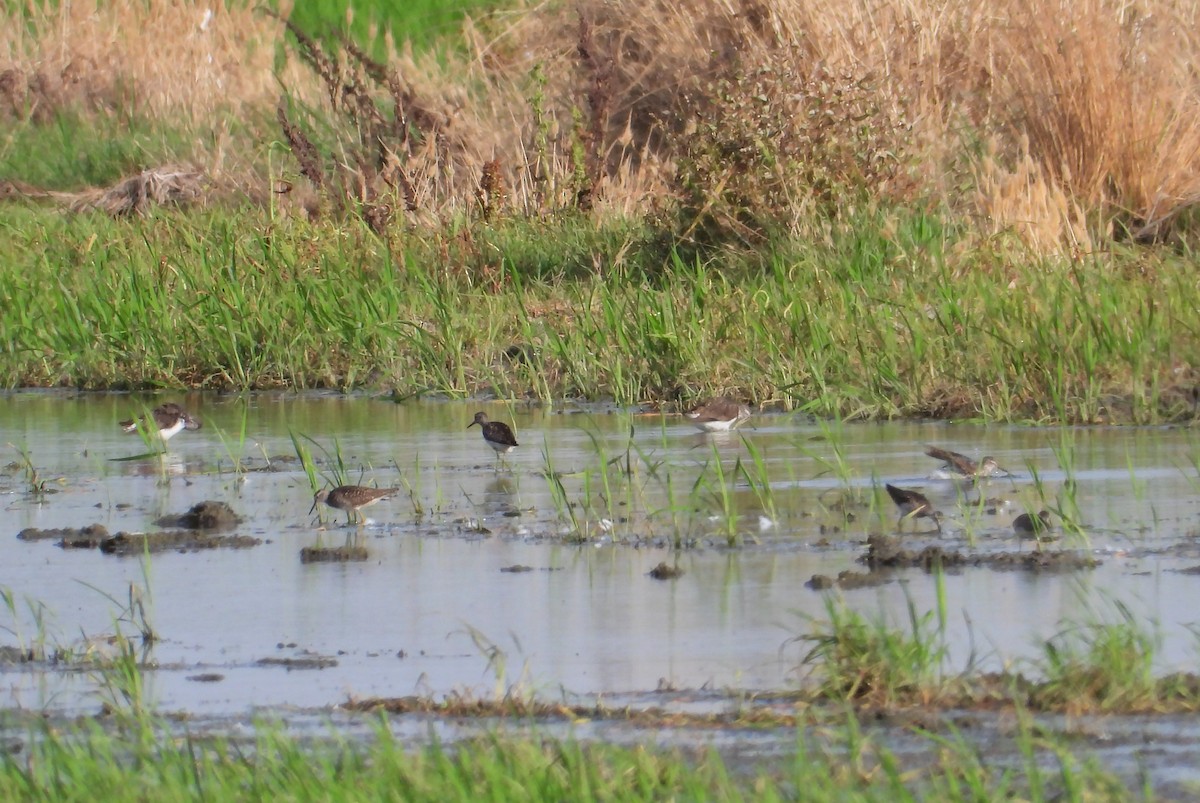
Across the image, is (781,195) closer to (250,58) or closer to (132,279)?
(132,279)

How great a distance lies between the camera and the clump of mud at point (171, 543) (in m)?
7.04

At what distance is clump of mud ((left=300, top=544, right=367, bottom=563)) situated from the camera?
22.1 feet

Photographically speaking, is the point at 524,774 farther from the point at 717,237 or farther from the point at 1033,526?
the point at 717,237

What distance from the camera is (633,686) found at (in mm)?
5043

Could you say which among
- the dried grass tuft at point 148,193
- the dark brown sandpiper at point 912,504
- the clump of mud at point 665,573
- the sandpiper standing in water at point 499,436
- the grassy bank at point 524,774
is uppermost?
the dried grass tuft at point 148,193

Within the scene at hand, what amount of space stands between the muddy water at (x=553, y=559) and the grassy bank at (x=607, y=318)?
399 millimetres

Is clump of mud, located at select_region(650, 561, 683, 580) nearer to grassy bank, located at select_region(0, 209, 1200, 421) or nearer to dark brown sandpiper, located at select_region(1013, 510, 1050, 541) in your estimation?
dark brown sandpiper, located at select_region(1013, 510, 1050, 541)

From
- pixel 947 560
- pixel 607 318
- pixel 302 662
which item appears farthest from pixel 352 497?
pixel 607 318

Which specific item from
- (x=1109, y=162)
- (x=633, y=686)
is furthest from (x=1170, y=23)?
(x=633, y=686)

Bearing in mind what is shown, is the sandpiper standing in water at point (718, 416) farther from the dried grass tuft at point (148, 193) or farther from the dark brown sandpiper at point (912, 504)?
the dried grass tuft at point (148, 193)

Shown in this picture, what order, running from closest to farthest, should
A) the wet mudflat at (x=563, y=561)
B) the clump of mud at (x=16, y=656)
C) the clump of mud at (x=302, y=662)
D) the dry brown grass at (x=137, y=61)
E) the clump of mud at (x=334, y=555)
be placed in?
1. the wet mudflat at (x=563, y=561)
2. the clump of mud at (x=302, y=662)
3. the clump of mud at (x=16, y=656)
4. the clump of mud at (x=334, y=555)
5. the dry brown grass at (x=137, y=61)

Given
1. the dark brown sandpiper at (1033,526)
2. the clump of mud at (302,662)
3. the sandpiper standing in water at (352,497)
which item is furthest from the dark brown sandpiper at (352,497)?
the dark brown sandpiper at (1033,526)

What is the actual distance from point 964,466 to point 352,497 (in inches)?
90.3

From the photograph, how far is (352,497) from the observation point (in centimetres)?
733
